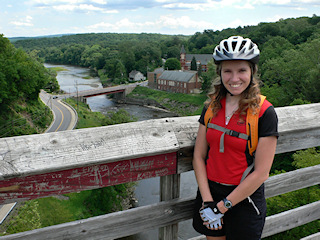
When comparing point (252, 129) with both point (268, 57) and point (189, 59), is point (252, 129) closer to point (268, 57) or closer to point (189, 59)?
point (268, 57)

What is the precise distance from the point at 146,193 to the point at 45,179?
20856 mm

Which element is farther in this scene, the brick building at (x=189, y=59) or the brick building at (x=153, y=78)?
the brick building at (x=189, y=59)

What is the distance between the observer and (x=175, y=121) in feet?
7.64

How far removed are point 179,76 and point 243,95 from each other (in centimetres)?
6455

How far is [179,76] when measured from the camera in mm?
66000

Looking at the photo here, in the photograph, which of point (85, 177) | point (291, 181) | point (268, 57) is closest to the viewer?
point (85, 177)

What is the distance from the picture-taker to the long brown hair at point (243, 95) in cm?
206

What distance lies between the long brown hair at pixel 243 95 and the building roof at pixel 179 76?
203ft

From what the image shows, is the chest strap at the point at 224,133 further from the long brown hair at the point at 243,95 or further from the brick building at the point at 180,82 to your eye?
the brick building at the point at 180,82

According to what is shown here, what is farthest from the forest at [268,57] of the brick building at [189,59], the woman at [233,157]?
the woman at [233,157]

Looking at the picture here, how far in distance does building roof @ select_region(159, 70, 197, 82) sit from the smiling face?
62.0 meters

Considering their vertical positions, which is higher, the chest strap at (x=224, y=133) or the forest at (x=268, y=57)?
the chest strap at (x=224, y=133)

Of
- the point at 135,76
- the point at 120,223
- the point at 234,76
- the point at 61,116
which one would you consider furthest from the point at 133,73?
the point at 120,223

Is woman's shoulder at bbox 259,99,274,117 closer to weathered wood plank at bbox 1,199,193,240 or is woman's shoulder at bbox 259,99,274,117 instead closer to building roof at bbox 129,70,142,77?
weathered wood plank at bbox 1,199,193,240
